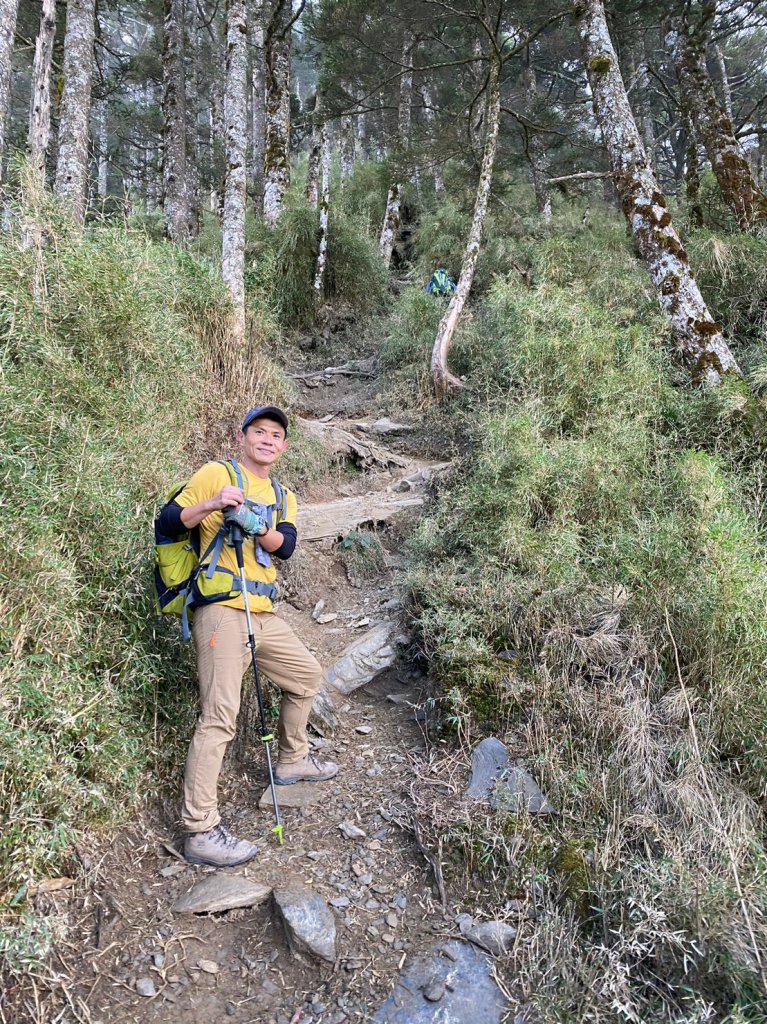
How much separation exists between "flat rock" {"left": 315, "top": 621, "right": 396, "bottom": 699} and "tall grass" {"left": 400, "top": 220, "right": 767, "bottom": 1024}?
1.30ft

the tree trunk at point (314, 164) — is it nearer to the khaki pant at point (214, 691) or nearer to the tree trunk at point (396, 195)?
the tree trunk at point (396, 195)

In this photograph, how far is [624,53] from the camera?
49.9 ft

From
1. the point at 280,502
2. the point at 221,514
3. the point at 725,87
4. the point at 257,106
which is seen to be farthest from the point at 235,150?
the point at 725,87

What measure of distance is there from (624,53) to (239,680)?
18.7 metres

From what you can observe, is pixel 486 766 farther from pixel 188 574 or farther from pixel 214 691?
pixel 188 574

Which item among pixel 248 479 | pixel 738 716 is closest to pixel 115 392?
pixel 248 479

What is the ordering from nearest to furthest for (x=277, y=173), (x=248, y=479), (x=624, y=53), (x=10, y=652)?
1. (x=10, y=652)
2. (x=248, y=479)
3. (x=277, y=173)
4. (x=624, y=53)

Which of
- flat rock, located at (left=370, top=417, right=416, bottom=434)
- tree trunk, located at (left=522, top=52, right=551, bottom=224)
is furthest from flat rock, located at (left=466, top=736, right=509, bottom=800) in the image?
tree trunk, located at (left=522, top=52, right=551, bottom=224)

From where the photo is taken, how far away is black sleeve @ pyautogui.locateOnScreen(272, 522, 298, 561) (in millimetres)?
3279

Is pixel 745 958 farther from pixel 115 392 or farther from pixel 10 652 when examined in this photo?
pixel 115 392

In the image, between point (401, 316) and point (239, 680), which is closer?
point (239, 680)

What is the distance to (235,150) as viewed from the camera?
7.41m

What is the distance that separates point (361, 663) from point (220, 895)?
76.8 inches

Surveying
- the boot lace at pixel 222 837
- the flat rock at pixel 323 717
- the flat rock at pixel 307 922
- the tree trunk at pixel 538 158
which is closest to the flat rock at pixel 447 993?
the flat rock at pixel 307 922
